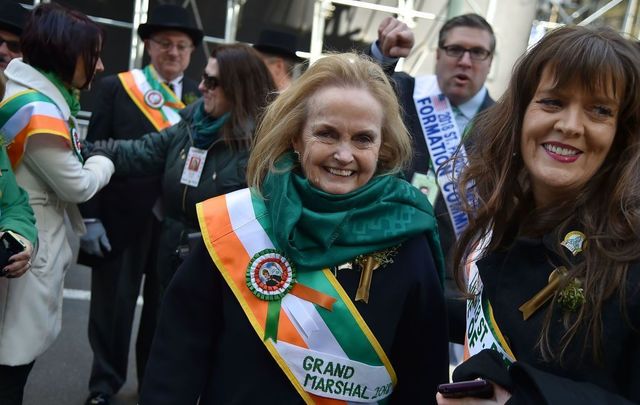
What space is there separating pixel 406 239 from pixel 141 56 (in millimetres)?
9474

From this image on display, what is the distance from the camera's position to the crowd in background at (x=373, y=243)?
1.64m

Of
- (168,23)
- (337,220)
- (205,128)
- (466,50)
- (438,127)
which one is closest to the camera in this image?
(337,220)

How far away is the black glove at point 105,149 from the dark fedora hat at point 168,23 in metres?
1.14

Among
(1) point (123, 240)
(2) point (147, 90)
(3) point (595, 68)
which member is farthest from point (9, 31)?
(3) point (595, 68)

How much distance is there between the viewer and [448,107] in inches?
153

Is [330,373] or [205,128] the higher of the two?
[205,128]

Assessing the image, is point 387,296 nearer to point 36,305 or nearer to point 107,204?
point 36,305

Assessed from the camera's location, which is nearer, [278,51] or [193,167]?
[193,167]

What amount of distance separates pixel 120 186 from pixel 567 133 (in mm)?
2974

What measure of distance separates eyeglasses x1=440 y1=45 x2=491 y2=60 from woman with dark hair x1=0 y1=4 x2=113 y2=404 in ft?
5.64

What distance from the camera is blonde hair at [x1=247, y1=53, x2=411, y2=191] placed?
2217mm

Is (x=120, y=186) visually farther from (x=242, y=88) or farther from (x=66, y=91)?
(x=242, y=88)

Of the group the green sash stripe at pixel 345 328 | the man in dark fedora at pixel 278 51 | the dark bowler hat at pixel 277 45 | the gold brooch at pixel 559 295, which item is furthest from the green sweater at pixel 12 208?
the dark bowler hat at pixel 277 45

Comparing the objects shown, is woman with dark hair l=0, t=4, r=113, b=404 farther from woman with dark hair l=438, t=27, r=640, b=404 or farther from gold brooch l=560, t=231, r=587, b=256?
gold brooch l=560, t=231, r=587, b=256
